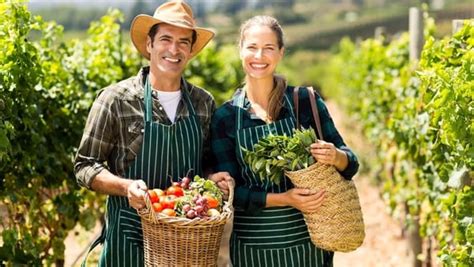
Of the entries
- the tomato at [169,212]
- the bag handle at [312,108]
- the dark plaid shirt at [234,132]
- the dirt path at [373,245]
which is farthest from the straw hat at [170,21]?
the dirt path at [373,245]

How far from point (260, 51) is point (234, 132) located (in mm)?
346

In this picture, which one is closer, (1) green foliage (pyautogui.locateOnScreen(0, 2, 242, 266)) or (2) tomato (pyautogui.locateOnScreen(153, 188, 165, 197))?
(2) tomato (pyautogui.locateOnScreen(153, 188, 165, 197))

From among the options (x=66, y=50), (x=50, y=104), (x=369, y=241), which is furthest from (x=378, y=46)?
(x=50, y=104)

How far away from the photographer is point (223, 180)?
11.3ft

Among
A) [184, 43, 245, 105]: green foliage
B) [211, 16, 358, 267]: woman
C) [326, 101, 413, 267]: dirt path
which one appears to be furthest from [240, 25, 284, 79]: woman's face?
[184, 43, 245, 105]: green foliage

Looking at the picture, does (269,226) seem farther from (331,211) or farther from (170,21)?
(170,21)

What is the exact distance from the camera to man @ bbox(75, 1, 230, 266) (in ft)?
11.4

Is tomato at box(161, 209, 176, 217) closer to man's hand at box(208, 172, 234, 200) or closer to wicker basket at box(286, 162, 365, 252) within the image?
man's hand at box(208, 172, 234, 200)

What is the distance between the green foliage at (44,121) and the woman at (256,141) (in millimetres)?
898

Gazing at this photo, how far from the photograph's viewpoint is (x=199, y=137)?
3.61 m

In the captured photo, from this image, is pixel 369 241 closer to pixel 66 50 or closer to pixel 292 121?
pixel 66 50

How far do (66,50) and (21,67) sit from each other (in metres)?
1.36

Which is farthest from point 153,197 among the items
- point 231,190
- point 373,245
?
point 373,245

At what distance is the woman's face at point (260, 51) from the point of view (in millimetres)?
3527
